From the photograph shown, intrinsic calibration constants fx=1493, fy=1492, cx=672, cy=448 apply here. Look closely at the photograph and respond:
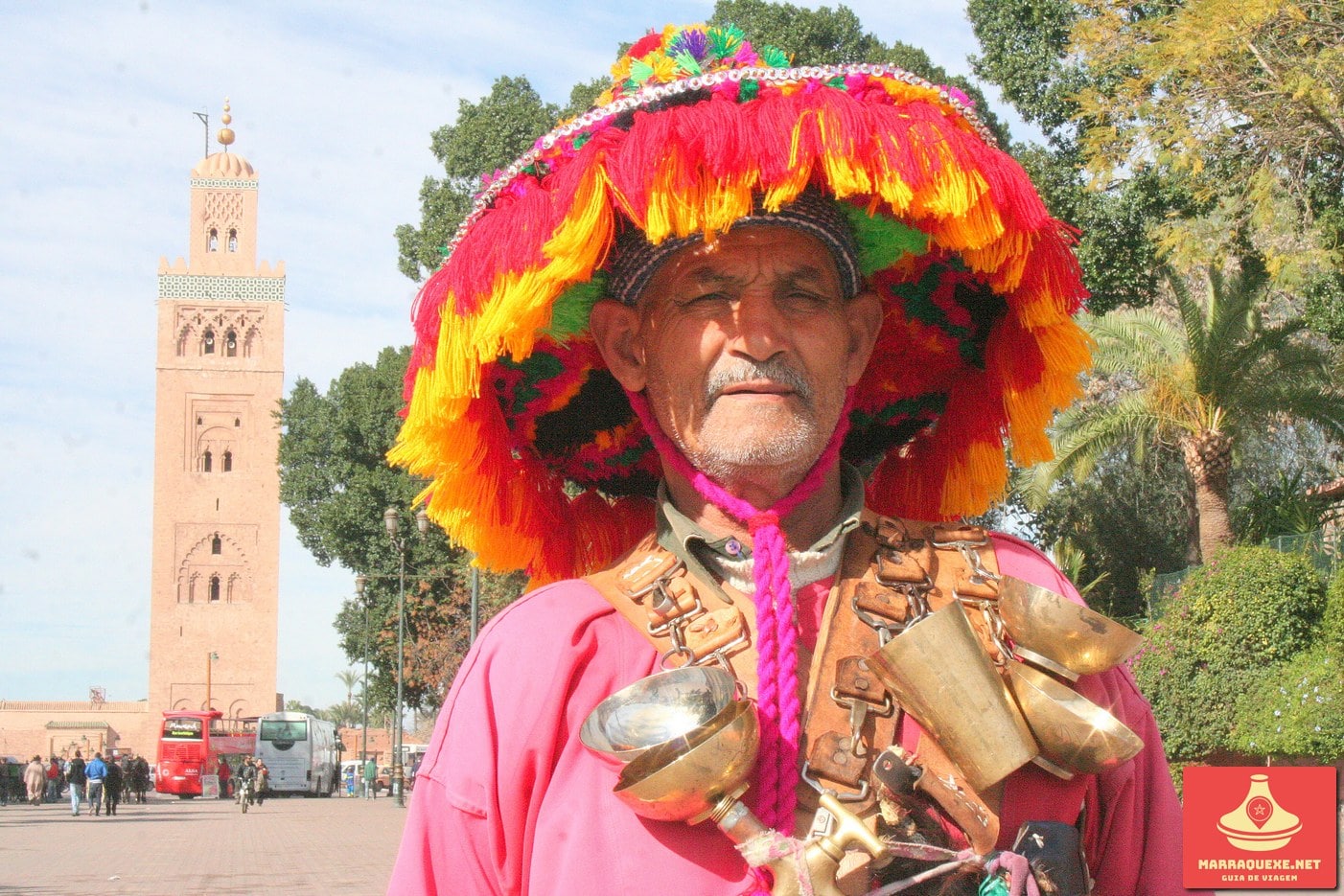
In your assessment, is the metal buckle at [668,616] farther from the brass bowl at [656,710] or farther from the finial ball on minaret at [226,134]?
the finial ball on minaret at [226,134]

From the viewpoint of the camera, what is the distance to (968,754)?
7.29ft

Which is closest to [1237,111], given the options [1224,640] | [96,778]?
[1224,640]

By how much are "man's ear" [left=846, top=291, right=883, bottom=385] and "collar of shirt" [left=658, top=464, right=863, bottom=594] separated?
0.26 meters

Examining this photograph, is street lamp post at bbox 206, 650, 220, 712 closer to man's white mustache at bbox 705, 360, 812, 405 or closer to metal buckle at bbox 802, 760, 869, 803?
man's white mustache at bbox 705, 360, 812, 405

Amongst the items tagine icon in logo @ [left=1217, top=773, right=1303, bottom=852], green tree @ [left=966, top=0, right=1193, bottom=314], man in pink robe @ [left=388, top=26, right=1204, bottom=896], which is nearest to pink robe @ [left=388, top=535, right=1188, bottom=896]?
man in pink robe @ [left=388, top=26, right=1204, bottom=896]

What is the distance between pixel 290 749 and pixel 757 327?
4380cm

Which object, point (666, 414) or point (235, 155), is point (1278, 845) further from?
point (235, 155)

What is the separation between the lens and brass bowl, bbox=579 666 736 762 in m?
2.14

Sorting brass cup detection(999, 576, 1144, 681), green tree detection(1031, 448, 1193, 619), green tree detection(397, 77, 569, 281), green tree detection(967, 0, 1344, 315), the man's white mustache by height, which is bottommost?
brass cup detection(999, 576, 1144, 681)

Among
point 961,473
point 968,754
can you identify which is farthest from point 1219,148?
point 968,754

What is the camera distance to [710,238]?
2391 mm

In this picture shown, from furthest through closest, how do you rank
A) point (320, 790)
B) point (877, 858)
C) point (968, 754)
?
point (320, 790)
point (968, 754)
point (877, 858)

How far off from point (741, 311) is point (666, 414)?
260 millimetres

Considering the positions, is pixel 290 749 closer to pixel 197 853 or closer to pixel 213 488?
pixel 197 853
